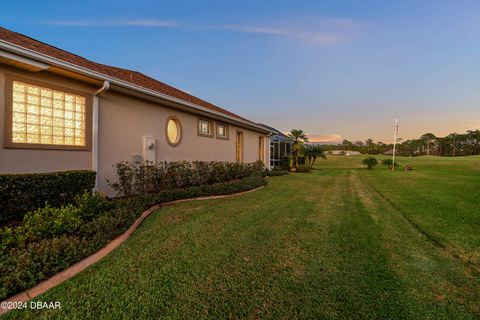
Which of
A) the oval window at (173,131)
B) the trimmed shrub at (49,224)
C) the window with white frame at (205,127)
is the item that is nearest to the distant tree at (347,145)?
the window with white frame at (205,127)

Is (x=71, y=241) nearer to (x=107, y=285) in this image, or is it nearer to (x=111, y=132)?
(x=107, y=285)

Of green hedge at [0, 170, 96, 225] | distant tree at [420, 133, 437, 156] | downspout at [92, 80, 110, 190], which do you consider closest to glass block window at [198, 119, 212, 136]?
downspout at [92, 80, 110, 190]

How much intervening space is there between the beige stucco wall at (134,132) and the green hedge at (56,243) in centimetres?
185

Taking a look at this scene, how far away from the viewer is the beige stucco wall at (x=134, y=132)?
603cm

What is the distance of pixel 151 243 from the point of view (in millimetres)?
3605

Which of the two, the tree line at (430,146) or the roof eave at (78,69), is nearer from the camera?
the roof eave at (78,69)

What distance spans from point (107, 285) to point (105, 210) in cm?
272

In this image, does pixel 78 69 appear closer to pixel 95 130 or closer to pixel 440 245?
pixel 95 130

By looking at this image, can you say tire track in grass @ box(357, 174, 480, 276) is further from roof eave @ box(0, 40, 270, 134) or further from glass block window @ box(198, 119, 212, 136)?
glass block window @ box(198, 119, 212, 136)

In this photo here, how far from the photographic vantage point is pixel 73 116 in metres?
5.39

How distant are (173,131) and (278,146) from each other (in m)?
12.5

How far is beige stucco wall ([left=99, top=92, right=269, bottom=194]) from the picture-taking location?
6.03 metres

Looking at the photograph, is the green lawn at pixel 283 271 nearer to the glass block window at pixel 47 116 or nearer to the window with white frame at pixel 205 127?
the glass block window at pixel 47 116

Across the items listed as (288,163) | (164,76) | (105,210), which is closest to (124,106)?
(105,210)
